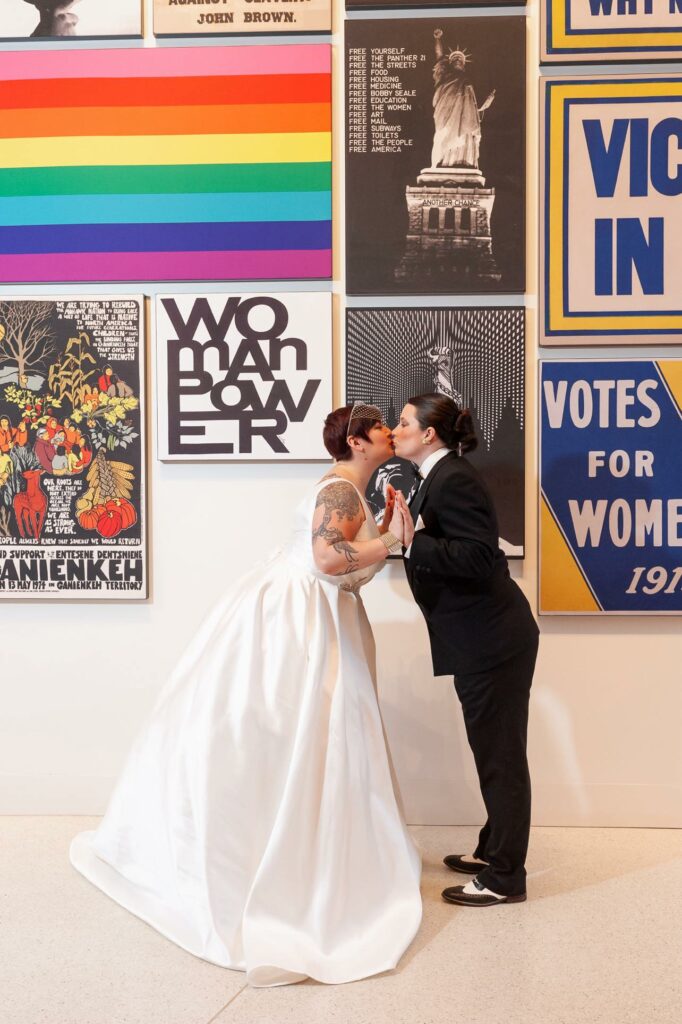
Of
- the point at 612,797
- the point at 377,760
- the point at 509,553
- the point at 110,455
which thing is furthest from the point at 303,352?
the point at 612,797

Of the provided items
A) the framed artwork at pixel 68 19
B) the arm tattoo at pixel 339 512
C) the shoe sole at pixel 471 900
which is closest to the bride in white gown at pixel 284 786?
the arm tattoo at pixel 339 512

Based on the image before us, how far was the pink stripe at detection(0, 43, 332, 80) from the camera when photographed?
3.18m

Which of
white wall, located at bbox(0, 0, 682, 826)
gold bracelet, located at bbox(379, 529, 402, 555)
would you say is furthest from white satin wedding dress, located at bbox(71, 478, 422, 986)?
white wall, located at bbox(0, 0, 682, 826)

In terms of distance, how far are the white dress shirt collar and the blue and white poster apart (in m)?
0.73

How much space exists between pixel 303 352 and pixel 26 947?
7.16 feet

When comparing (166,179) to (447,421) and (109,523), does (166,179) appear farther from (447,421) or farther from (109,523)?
(447,421)

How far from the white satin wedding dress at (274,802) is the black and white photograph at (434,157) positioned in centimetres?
119

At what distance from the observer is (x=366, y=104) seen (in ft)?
10.4

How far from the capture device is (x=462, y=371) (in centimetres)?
319

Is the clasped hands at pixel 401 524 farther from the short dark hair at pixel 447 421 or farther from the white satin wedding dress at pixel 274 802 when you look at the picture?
the short dark hair at pixel 447 421

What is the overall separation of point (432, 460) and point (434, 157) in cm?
134

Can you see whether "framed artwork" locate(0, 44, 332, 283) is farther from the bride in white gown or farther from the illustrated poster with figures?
the bride in white gown

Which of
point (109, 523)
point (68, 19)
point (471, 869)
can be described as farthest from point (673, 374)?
point (68, 19)

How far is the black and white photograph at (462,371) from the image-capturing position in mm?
3180
